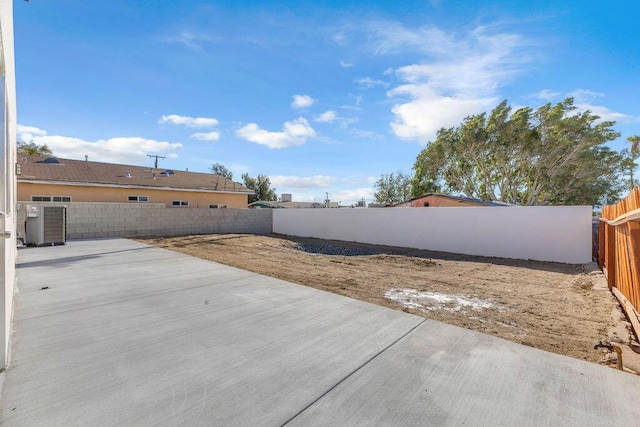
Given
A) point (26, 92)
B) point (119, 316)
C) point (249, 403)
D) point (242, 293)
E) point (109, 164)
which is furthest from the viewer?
point (109, 164)

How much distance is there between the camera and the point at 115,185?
1680 cm

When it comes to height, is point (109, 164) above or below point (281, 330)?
above

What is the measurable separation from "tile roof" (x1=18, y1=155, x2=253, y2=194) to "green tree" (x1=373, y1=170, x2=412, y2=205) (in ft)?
66.9

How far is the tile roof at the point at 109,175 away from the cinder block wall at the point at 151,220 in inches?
193

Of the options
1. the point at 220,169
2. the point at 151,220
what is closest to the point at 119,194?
the point at 151,220

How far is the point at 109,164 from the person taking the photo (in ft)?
63.7

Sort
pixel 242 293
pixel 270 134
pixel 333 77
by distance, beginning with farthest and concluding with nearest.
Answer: pixel 270 134 < pixel 333 77 < pixel 242 293

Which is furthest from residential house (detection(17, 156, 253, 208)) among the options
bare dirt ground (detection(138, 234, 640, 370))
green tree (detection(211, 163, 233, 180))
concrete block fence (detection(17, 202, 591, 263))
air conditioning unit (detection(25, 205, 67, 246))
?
green tree (detection(211, 163, 233, 180))

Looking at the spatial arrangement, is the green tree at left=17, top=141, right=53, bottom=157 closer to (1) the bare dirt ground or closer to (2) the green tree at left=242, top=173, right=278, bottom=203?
(2) the green tree at left=242, top=173, right=278, bottom=203

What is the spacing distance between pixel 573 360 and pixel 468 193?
78.7ft

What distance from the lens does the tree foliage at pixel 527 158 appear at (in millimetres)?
18578

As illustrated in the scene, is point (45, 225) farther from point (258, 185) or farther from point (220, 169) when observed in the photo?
point (220, 169)

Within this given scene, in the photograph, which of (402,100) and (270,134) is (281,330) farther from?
(270,134)

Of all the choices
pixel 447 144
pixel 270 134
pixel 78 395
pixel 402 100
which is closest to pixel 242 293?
pixel 78 395
